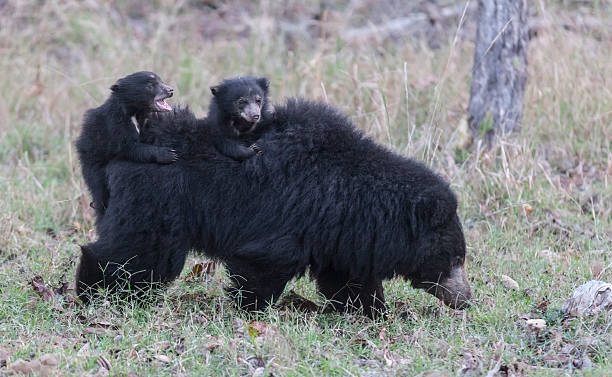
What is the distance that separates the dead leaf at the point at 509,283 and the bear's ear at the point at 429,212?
3.50ft

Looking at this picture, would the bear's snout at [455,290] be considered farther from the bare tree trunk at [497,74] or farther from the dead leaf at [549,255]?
the bare tree trunk at [497,74]

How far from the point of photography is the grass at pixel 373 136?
4273mm

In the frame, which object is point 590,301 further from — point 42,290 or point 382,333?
point 42,290

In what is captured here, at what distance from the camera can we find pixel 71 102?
9336 mm

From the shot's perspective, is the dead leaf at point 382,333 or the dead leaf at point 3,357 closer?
the dead leaf at point 3,357

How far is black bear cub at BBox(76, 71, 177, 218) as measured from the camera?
4812 millimetres

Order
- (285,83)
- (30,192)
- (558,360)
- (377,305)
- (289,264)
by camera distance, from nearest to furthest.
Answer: (558,360) < (289,264) < (377,305) < (30,192) < (285,83)

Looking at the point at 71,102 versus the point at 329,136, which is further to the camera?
the point at 71,102

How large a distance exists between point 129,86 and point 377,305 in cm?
216

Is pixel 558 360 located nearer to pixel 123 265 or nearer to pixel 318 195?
pixel 318 195

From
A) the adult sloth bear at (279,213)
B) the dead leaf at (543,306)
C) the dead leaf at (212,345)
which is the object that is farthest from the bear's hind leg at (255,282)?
the dead leaf at (543,306)

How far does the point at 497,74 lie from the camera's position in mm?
7652

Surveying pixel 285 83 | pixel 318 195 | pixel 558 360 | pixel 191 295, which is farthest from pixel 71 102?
pixel 558 360

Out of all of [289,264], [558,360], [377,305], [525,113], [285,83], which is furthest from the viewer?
[285,83]
